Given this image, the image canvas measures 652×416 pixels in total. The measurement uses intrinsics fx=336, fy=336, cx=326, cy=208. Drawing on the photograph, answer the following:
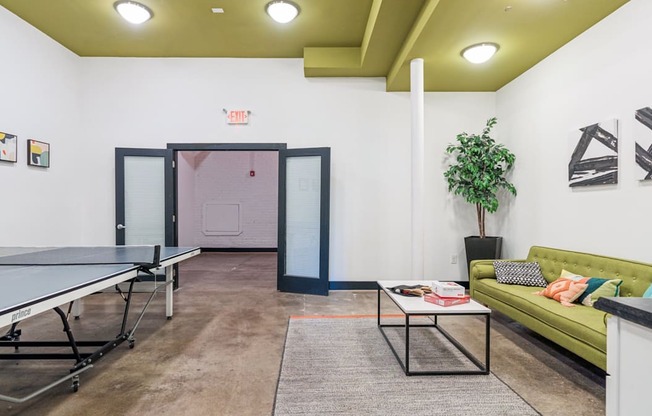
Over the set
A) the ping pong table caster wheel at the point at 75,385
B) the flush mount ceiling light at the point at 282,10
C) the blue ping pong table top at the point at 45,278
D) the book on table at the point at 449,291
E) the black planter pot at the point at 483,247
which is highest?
the flush mount ceiling light at the point at 282,10

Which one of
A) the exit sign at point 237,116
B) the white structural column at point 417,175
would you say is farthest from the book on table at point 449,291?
the exit sign at point 237,116

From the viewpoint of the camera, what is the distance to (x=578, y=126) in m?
3.32

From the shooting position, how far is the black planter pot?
4.39 meters

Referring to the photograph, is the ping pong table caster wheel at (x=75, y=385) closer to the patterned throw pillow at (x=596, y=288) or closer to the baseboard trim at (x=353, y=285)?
the baseboard trim at (x=353, y=285)

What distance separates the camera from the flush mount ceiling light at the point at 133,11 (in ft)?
11.5

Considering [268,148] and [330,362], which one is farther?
[268,148]

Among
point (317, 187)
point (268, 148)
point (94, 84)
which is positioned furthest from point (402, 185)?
point (94, 84)

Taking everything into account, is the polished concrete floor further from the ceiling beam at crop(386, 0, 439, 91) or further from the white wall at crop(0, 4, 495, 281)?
the ceiling beam at crop(386, 0, 439, 91)

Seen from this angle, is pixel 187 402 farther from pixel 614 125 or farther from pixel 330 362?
pixel 614 125

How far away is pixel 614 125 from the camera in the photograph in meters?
2.88

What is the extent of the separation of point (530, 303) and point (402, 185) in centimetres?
245

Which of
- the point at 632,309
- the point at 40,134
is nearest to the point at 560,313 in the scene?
the point at 632,309

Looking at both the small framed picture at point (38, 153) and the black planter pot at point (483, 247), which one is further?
the black planter pot at point (483, 247)

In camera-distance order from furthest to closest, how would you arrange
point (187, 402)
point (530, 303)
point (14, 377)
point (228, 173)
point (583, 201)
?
point (228, 173), point (583, 201), point (530, 303), point (14, 377), point (187, 402)
